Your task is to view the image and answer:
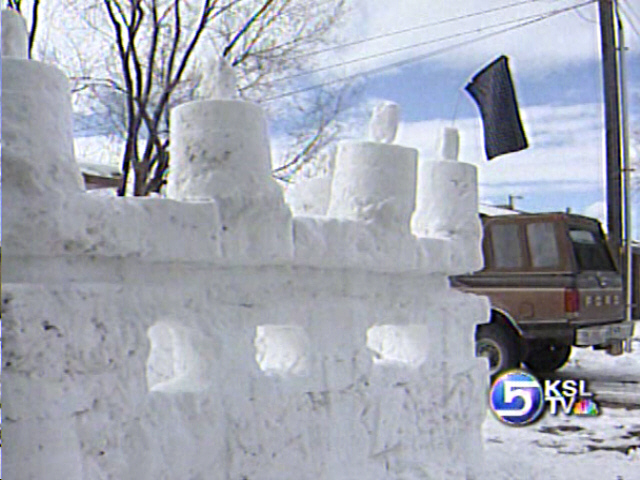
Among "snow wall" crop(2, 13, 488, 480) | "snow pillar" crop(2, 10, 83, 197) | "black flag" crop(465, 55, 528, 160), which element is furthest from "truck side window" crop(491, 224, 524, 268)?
"snow pillar" crop(2, 10, 83, 197)

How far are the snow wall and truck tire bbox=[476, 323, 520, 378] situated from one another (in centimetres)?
347

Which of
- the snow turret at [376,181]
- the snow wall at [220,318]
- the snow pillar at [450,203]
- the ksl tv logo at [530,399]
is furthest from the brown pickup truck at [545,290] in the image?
the snow turret at [376,181]

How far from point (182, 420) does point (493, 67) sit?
292 cm

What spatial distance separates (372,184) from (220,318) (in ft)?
2.45

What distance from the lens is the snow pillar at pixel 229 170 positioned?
2160 millimetres

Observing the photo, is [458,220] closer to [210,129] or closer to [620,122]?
[210,129]

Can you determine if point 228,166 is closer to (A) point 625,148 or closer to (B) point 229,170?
(B) point 229,170

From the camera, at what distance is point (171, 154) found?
88.7 inches

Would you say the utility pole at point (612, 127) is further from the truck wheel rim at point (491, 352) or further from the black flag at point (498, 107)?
the black flag at point (498, 107)

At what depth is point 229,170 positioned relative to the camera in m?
2.17

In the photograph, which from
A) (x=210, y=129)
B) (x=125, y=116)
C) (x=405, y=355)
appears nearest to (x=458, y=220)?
(x=405, y=355)

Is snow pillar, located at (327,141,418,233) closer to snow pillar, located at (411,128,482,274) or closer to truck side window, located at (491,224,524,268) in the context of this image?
snow pillar, located at (411,128,482,274)

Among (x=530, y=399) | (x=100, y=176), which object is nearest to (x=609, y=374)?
(x=530, y=399)

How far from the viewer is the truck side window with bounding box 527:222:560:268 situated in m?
6.73
